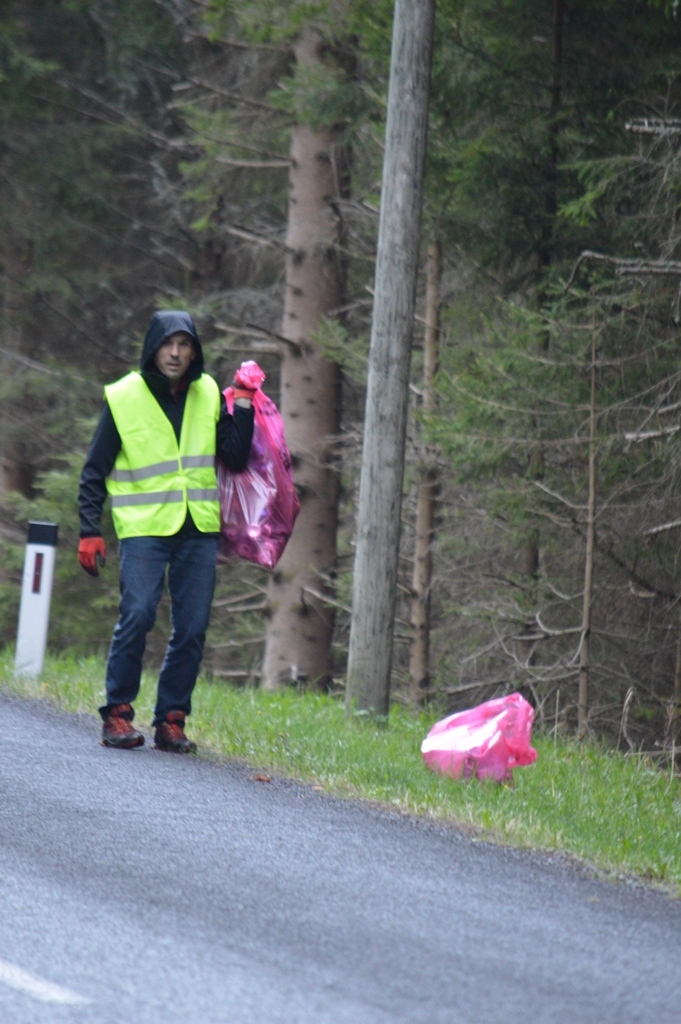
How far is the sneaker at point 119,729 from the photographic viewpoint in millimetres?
7387

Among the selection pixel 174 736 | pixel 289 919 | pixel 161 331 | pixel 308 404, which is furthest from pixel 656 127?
pixel 308 404

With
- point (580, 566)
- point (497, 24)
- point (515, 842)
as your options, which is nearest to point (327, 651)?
point (580, 566)

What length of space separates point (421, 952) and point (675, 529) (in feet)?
26.3

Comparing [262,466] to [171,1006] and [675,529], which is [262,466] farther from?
[675,529]

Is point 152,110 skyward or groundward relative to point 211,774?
skyward

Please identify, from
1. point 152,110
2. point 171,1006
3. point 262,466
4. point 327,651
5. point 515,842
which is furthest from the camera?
point 152,110

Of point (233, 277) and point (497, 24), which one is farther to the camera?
point (233, 277)

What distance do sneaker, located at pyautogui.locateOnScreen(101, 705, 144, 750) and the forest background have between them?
4298 millimetres

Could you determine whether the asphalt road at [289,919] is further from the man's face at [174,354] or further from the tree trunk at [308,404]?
the tree trunk at [308,404]

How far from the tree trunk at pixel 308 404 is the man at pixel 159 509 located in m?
8.80

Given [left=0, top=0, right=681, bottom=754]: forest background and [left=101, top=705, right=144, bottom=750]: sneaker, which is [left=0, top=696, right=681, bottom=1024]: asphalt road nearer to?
[left=101, top=705, right=144, bottom=750]: sneaker

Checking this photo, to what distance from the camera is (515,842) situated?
5949 millimetres

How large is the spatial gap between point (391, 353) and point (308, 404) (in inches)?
295

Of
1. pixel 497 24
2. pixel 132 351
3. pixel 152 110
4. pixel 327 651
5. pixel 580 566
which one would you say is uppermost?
pixel 152 110
